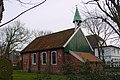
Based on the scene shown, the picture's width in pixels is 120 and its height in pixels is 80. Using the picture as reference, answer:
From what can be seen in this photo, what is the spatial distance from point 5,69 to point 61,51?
20.4m

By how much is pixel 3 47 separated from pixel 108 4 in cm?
4583

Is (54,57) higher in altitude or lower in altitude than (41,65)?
higher

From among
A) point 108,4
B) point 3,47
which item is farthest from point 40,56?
point 108,4

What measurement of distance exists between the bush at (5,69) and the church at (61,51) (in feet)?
57.5

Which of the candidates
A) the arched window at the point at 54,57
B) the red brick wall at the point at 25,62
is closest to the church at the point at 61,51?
the arched window at the point at 54,57

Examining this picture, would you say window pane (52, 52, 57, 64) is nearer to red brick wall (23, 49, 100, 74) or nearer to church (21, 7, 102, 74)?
church (21, 7, 102, 74)

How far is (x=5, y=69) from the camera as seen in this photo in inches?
598

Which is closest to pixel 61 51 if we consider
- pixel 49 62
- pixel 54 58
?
pixel 54 58

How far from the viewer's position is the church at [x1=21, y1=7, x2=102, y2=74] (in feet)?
115

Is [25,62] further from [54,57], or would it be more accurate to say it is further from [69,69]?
[69,69]

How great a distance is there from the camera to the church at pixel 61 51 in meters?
35.2

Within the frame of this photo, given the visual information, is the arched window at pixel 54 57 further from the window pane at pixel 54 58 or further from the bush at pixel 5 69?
the bush at pixel 5 69

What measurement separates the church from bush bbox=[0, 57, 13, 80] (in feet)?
57.5

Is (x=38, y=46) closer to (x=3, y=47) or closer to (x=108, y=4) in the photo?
(x=3, y=47)
